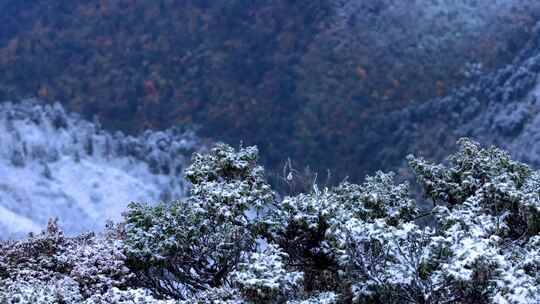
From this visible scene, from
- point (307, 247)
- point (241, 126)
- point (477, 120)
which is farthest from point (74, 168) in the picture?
point (307, 247)

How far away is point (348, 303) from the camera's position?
8570mm

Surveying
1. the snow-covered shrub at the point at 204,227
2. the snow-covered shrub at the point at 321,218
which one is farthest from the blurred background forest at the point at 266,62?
the snow-covered shrub at the point at 204,227

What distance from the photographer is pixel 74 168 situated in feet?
78.2

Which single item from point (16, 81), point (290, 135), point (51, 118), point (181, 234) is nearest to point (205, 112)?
point (290, 135)

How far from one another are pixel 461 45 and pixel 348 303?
20583 mm

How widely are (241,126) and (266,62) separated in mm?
3170

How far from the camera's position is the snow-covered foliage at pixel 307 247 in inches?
293

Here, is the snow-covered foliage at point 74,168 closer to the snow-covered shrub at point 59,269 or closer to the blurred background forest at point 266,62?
the blurred background forest at point 266,62

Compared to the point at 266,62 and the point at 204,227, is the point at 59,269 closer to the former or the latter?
the point at 204,227

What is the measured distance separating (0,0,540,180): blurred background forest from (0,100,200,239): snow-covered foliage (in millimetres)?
1002

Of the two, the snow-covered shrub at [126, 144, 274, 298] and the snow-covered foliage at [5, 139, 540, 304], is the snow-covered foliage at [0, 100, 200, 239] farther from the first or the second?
the snow-covered shrub at [126, 144, 274, 298]

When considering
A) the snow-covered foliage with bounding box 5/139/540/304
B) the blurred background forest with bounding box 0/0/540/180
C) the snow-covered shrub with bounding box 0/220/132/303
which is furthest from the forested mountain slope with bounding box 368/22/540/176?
the snow-covered shrub with bounding box 0/220/132/303

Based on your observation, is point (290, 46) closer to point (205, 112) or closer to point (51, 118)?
point (205, 112)

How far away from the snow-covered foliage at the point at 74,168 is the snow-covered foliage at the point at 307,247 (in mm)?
10484
